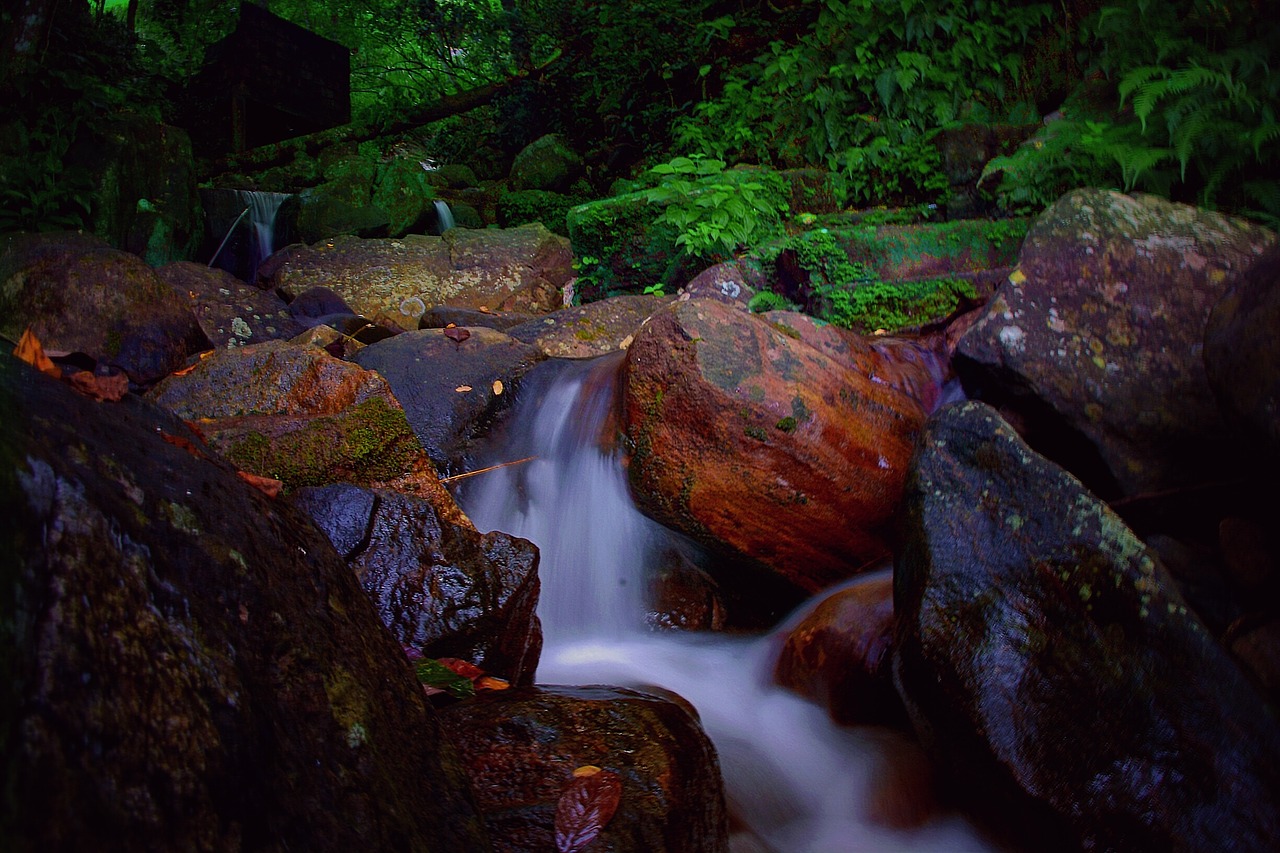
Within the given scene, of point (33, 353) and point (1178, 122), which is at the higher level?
point (1178, 122)

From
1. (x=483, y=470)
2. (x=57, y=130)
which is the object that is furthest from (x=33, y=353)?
(x=57, y=130)

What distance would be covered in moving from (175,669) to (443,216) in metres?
12.2

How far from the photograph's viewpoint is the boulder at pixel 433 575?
2861 millimetres

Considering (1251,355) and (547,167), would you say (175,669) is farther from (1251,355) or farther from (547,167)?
(547,167)

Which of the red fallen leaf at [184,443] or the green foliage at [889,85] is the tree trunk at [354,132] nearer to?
the green foliage at [889,85]

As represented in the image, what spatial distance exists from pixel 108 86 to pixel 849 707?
1084cm

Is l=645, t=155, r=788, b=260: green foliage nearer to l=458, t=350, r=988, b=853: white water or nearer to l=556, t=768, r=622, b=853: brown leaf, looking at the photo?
l=458, t=350, r=988, b=853: white water

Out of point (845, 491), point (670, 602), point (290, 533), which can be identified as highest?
point (290, 533)

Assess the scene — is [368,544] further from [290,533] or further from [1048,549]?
[1048,549]

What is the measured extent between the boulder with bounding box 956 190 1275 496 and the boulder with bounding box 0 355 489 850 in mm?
3216

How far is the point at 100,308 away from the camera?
5.29 meters

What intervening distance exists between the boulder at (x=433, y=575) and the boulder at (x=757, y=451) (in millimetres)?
1135

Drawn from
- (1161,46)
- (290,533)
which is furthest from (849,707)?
(1161,46)

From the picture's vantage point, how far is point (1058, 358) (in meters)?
3.64
